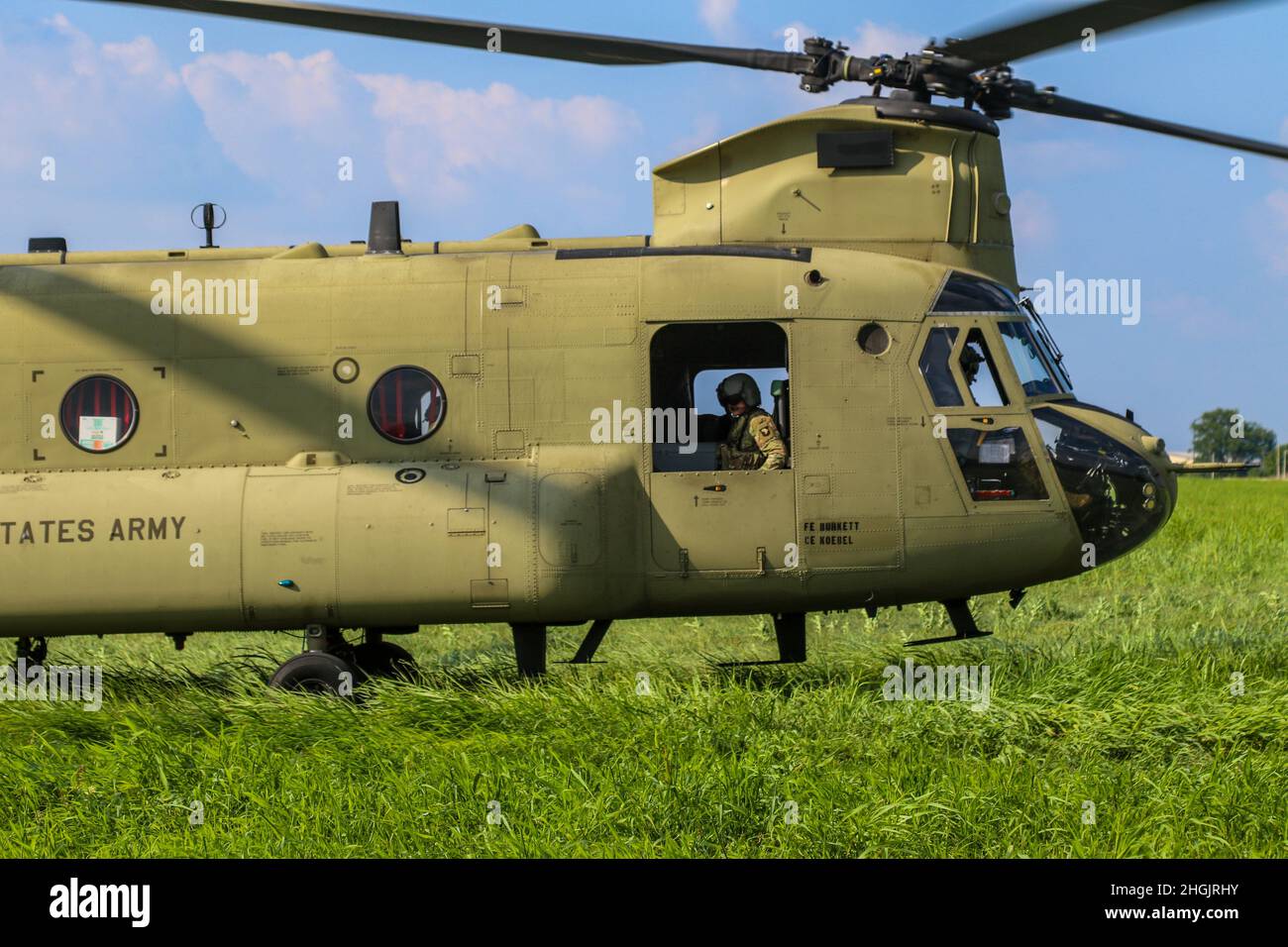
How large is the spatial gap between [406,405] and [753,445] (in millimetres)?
2333

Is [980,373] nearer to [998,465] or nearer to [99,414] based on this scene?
[998,465]

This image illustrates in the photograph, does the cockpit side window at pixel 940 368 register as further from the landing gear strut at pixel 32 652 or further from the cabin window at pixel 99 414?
the landing gear strut at pixel 32 652

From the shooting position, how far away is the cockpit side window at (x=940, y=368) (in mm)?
9352

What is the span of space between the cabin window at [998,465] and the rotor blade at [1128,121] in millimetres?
2359

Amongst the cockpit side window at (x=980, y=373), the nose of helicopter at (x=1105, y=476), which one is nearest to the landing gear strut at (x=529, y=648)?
the cockpit side window at (x=980, y=373)

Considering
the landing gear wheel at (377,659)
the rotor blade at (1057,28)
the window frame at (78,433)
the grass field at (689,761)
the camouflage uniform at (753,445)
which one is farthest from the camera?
the landing gear wheel at (377,659)

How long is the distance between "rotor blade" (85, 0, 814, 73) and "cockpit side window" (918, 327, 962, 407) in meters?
2.19

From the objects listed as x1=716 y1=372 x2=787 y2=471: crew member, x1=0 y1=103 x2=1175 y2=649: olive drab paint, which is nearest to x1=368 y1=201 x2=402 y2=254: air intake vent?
x1=0 y1=103 x2=1175 y2=649: olive drab paint

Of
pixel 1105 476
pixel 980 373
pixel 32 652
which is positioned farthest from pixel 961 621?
pixel 32 652

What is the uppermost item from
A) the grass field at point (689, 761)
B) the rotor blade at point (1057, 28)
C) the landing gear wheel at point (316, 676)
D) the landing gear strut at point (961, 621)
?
the rotor blade at point (1057, 28)

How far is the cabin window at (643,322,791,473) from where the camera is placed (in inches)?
372
